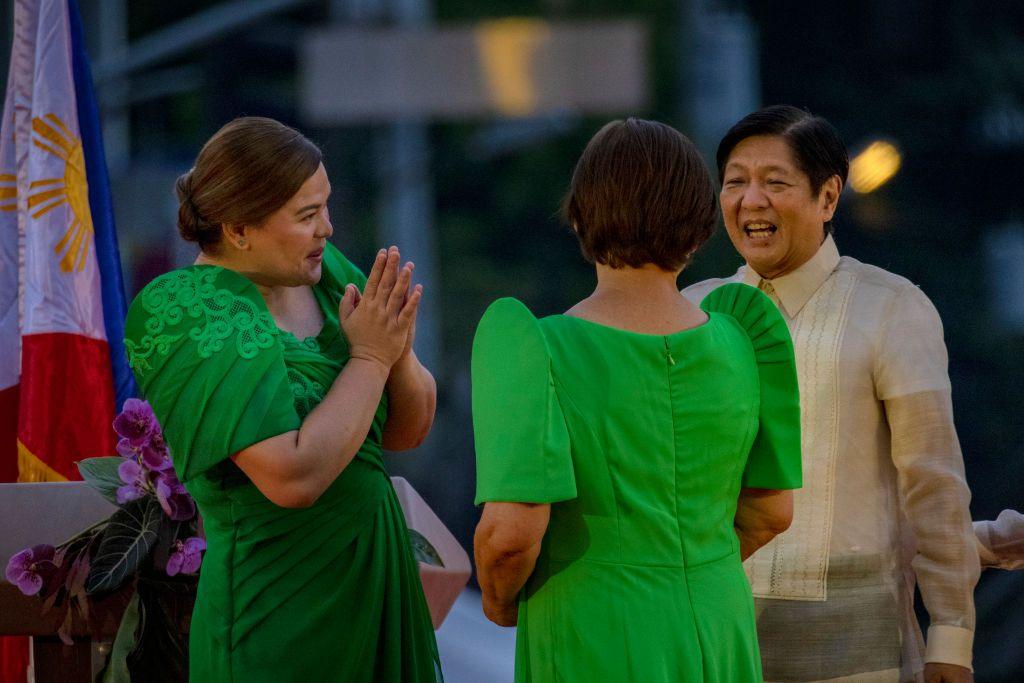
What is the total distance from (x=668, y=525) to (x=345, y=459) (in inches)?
17.9

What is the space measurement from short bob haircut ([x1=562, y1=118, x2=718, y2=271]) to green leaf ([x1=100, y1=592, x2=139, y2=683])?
0.98m

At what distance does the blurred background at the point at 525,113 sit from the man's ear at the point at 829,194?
19.0ft

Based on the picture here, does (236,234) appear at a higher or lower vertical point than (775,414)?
higher

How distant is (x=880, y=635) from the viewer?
2.29 meters

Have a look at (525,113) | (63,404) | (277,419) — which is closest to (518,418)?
(277,419)

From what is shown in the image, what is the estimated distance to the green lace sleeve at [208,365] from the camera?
1.93 meters

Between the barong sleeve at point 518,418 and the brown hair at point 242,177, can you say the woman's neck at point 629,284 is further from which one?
Result: the brown hair at point 242,177

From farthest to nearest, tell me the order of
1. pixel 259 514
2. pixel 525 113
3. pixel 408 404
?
pixel 525 113 → pixel 408 404 → pixel 259 514

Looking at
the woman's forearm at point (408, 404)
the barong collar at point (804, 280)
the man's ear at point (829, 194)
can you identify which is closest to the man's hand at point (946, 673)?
the barong collar at point (804, 280)

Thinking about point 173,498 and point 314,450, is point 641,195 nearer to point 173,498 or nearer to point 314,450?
point 314,450

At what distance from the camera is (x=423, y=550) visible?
2369 mm

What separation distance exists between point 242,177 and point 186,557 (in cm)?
63

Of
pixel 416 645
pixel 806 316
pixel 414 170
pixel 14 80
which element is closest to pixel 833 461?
pixel 806 316

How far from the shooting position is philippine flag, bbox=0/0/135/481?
2.94 metres
